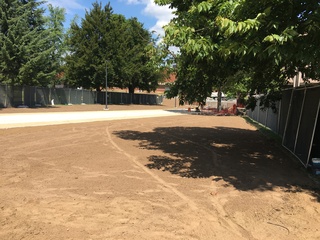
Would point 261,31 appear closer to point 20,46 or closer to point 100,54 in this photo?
point 20,46

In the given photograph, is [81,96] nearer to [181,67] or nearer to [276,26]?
[181,67]

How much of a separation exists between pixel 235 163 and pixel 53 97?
37003 millimetres

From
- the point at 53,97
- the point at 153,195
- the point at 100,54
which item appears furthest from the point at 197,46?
the point at 100,54

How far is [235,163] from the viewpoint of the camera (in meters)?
8.41

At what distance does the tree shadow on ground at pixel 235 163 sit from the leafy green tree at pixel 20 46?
79.1 feet

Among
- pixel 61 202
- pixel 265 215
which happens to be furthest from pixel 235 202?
pixel 61 202

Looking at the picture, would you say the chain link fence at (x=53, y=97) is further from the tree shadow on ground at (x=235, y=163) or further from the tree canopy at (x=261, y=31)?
the tree canopy at (x=261, y=31)

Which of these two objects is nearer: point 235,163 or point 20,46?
point 235,163

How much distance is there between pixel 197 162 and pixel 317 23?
468 centimetres

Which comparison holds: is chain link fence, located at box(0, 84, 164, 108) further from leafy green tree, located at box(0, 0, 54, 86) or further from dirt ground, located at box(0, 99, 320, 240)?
dirt ground, located at box(0, 99, 320, 240)

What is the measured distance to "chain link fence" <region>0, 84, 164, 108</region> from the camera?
33188mm

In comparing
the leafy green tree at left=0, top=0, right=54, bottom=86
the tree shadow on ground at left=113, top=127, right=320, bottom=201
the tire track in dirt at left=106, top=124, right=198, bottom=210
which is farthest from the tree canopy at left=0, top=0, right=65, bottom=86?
the tire track in dirt at left=106, top=124, right=198, bottom=210

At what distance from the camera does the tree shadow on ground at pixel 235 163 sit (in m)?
6.66

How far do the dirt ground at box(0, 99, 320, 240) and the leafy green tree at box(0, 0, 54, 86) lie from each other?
2438 centimetres
